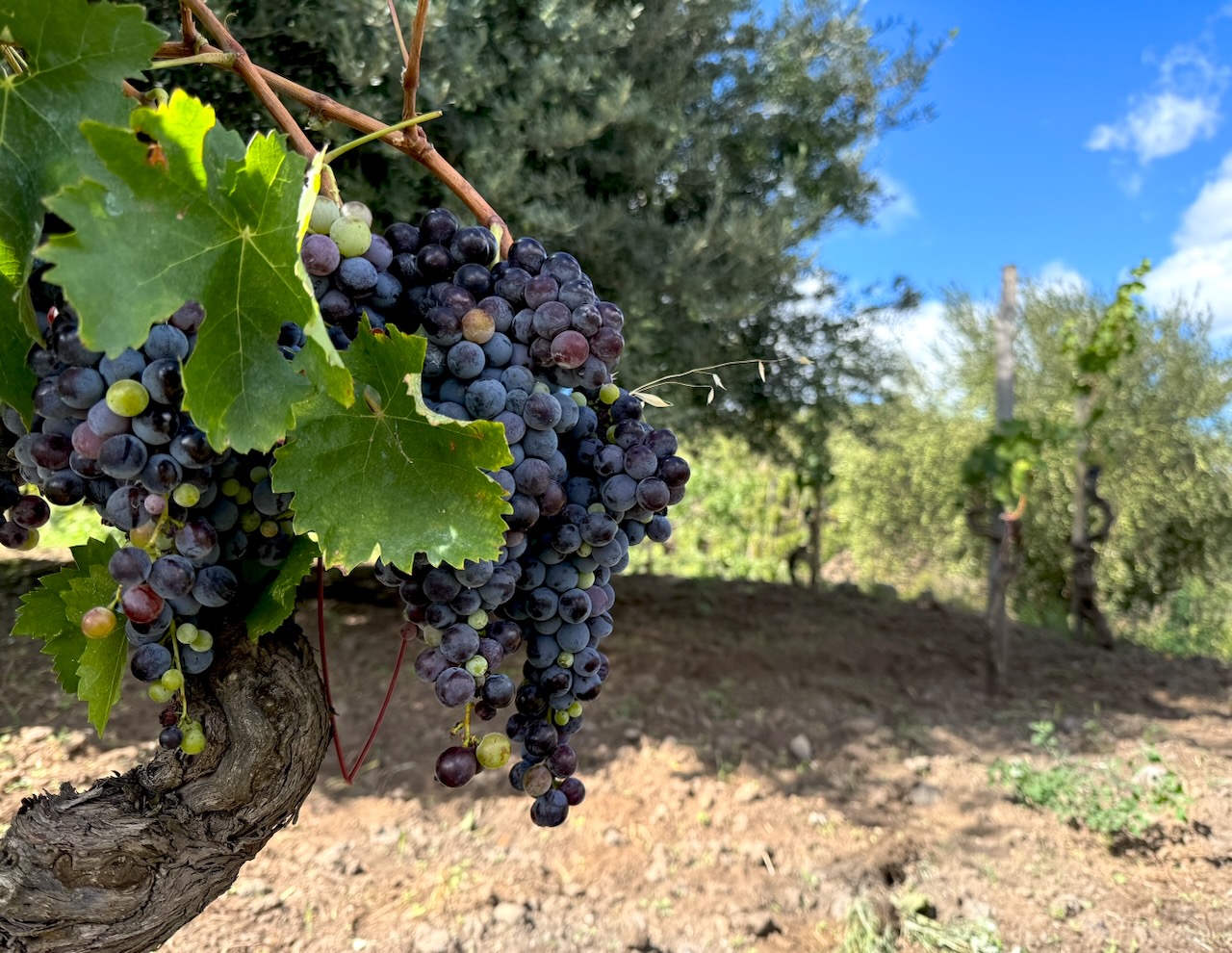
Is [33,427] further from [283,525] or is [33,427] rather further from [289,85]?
[289,85]

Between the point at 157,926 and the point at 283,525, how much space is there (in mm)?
620

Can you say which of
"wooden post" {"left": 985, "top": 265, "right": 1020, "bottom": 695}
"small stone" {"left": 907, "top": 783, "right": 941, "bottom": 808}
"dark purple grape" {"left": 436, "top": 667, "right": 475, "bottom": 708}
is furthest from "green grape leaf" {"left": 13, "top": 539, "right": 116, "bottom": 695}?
"wooden post" {"left": 985, "top": 265, "right": 1020, "bottom": 695}

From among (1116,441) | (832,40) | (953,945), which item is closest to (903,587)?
(1116,441)

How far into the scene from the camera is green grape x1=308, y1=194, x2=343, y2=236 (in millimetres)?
776

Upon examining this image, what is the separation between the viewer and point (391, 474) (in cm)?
78

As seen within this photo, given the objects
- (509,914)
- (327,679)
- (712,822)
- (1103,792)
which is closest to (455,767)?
(327,679)

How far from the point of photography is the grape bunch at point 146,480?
2.35 feet

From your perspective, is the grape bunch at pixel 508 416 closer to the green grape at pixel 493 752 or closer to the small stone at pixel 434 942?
the green grape at pixel 493 752

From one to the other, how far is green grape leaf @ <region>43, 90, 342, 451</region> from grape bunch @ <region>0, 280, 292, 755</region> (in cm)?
6

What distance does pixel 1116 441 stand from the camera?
11633 millimetres

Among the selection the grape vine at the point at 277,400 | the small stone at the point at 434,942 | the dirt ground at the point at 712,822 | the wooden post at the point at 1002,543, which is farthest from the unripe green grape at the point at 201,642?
the wooden post at the point at 1002,543

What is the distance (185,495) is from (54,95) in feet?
1.10

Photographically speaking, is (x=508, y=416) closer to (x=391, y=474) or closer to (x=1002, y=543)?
(x=391, y=474)

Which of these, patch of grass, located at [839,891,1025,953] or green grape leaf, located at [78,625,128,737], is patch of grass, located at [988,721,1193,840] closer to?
patch of grass, located at [839,891,1025,953]
